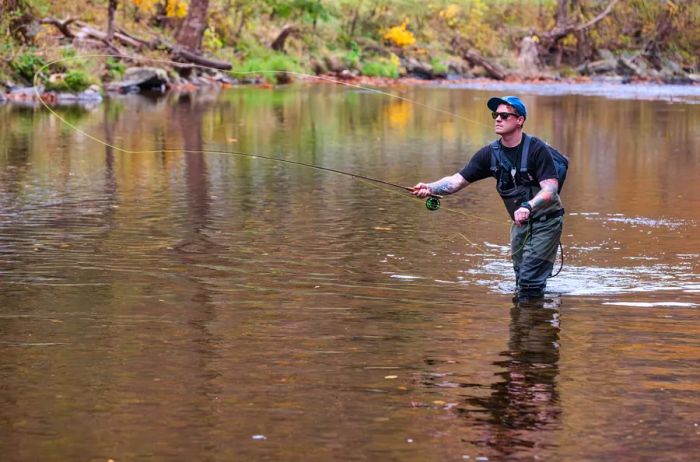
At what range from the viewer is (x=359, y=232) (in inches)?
462

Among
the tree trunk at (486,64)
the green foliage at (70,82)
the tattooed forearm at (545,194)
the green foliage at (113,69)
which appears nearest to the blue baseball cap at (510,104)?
the tattooed forearm at (545,194)

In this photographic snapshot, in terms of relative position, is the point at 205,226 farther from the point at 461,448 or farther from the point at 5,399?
the point at 461,448

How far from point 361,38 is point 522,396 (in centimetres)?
5200

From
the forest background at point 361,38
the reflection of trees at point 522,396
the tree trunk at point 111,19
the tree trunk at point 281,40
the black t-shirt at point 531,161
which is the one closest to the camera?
the reflection of trees at point 522,396

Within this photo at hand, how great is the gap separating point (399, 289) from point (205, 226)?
11.1ft

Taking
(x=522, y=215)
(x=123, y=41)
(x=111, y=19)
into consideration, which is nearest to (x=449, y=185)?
(x=522, y=215)

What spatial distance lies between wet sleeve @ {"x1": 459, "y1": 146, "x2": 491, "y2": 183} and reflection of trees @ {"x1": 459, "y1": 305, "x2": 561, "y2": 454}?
1.10 meters

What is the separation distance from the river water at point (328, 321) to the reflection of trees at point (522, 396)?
0.02m

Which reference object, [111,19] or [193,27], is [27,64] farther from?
[193,27]

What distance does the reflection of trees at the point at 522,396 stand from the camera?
5.54 meters

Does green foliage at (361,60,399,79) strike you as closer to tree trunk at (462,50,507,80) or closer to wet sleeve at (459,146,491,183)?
tree trunk at (462,50,507,80)

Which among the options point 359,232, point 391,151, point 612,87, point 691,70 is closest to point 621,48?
point 691,70

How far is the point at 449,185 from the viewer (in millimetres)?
8672

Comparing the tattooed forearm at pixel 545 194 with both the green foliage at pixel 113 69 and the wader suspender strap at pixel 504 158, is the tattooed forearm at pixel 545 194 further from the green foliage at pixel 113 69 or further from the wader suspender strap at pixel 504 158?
the green foliage at pixel 113 69
